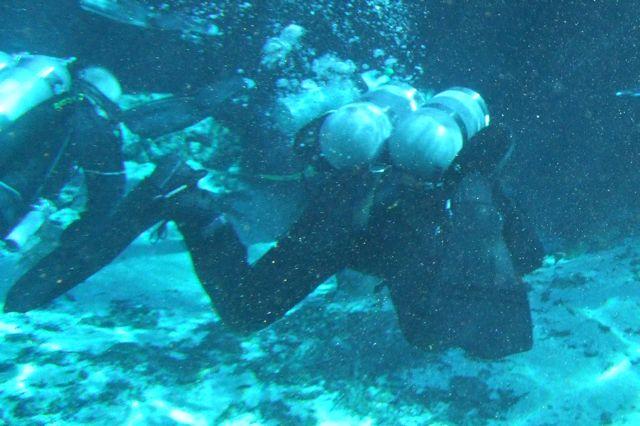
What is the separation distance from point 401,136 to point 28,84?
10.8 ft

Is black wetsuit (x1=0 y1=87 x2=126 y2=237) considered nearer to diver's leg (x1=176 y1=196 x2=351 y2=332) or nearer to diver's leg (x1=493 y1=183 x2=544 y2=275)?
diver's leg (x1=176 y1=196 x2=351 y2=332)

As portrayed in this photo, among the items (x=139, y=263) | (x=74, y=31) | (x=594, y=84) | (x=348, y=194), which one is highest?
(x=74, y=31)

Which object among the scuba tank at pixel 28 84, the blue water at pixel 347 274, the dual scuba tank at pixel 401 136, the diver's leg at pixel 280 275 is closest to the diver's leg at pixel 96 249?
the blue water at pixel 347 274

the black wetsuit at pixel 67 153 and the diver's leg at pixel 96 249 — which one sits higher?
the black wetsuit at pixel 67 153

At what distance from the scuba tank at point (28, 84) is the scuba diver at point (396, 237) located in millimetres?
1296

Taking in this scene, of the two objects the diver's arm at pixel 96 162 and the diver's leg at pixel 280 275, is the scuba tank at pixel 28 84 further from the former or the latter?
the diver's leg at pixel 280 275

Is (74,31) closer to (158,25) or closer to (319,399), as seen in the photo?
(158,25)

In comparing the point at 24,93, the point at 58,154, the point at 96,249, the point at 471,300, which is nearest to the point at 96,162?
the point at 58,154

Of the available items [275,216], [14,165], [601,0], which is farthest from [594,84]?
[14,165]

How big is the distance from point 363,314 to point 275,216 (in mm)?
2099

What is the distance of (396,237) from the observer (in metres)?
2.91

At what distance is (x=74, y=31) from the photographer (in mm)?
5793

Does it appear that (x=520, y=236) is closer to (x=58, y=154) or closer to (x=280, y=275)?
(x=280, y=275)

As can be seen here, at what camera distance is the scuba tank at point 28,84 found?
3.79 metres
